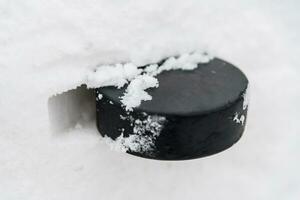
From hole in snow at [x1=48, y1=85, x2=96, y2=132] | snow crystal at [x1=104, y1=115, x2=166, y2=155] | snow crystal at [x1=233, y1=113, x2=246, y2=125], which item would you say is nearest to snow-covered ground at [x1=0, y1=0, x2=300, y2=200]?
hole in snow at [x1=48, y1=85, x2=96, y2=132]

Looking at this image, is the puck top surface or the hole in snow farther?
the hole in snow

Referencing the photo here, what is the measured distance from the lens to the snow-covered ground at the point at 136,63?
1141mm

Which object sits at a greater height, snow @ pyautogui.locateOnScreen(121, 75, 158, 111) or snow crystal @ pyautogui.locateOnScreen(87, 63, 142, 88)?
snow crystal @ pyautogui.locateOnScreen(87, 63, 142, 88)

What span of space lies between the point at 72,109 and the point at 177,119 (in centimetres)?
33

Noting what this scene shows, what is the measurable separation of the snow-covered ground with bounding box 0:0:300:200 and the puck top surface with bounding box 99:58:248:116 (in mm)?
86

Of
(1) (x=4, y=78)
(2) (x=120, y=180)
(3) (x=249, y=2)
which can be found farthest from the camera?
(3) (x=249, y=2)

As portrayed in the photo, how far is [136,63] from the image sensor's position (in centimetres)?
127

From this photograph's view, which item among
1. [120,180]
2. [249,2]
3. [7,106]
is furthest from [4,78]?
[249,2]

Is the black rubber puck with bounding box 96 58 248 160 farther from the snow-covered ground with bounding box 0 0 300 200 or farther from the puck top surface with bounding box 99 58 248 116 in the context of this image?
the snow-covered ground with bounding box 0 0 300 200

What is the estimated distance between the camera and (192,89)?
4.02 feet

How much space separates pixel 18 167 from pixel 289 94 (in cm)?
86

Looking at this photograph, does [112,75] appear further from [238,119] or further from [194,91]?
[238,119]

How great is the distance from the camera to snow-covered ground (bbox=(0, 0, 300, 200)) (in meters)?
1.14

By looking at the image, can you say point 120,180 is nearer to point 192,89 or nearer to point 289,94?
point 192,89
